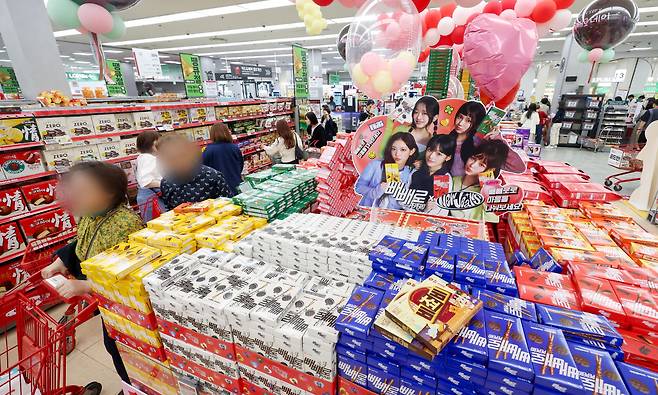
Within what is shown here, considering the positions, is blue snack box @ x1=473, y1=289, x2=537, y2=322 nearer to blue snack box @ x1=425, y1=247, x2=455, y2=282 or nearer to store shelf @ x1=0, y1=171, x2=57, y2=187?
blue snack box @ x1=425, y1=247, x2=455, y2=282

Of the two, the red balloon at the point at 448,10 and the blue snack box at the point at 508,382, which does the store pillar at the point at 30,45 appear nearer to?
the red balloon at the point at 448,10

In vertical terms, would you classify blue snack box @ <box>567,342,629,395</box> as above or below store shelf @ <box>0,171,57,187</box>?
below

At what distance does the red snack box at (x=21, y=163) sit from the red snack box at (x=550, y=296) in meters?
4.75

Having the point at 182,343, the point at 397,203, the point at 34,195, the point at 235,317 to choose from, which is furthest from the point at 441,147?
the point at 34,195

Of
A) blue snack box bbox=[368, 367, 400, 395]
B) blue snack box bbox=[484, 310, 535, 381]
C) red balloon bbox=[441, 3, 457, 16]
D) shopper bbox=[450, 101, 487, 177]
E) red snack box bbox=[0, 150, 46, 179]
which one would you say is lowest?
blue snack box bbox=[368, 367, 400, 395]

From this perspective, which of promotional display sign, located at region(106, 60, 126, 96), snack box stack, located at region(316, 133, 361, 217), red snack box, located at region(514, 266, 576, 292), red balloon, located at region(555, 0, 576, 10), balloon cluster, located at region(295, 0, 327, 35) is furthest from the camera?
promotional display sign, located at region(106, 60, 126, 96)

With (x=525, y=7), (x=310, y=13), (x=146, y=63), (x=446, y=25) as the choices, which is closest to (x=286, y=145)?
(x=310, y=13)

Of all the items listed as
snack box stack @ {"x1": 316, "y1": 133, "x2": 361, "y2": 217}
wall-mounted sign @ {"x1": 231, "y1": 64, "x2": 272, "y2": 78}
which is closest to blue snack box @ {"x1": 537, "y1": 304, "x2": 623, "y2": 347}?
snack box stack @ {"x1": 316, "y1": 133, "x2": 361, "y2": 217}

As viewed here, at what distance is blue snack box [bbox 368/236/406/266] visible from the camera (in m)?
1.47

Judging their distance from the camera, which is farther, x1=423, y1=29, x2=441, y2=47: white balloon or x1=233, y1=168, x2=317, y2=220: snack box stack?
x1=423, y1=29, x2=441, y2=47: white balloon

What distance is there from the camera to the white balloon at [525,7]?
3.59 meters

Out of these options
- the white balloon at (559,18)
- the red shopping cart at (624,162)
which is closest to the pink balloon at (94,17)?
the white balloon at (559,18)

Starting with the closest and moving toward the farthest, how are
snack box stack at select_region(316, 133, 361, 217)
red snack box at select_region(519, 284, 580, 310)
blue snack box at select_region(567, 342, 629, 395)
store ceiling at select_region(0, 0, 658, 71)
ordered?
blue snack box at select_region(567, 342, 629, 395), red snack box at select_region(519, 284, 580, 310), snack box stack at select_region(316, 133, 361, 217), store ceiling at select_region(0, 0, 658, 71)

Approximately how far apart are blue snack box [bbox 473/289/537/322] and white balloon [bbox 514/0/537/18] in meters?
3.90
